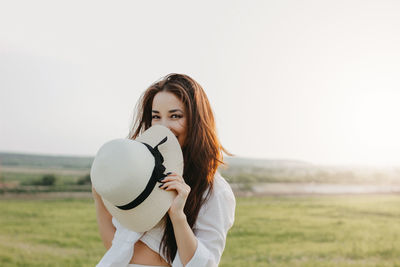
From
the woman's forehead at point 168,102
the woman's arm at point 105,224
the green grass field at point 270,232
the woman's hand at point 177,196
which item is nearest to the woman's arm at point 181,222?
the woman's hand at point 177,196

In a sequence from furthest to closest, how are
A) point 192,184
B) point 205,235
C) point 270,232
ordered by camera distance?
point 270,232 → point 192,184 → point 205,235

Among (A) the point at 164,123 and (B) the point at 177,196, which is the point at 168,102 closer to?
(A) the point at 164,123

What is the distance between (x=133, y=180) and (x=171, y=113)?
31cm

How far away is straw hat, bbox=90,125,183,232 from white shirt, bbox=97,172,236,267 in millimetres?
109

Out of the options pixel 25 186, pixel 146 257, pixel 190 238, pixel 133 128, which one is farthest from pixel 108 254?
pixel 25 186

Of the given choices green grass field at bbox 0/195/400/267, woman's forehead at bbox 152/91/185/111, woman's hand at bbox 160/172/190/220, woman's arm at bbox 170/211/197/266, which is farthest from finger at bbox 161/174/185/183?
green grass field at bbox 0/195/400/267

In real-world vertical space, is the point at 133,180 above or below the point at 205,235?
above

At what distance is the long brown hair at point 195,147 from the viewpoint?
4.56ft

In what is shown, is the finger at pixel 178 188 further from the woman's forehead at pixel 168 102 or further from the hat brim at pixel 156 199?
the woman's forehead at pixel 168 102

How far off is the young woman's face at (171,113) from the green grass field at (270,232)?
178 inches

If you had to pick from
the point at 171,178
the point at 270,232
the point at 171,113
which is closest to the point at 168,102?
the point at 171,113

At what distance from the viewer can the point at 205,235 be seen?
1340 mm

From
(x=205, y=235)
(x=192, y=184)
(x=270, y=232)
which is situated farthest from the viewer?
(x=270, y=232)

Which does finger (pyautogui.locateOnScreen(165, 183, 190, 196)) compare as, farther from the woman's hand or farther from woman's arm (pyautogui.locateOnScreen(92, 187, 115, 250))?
woman's arm (pyautogui.locateOnScreen(92, 187, 115, 250))
